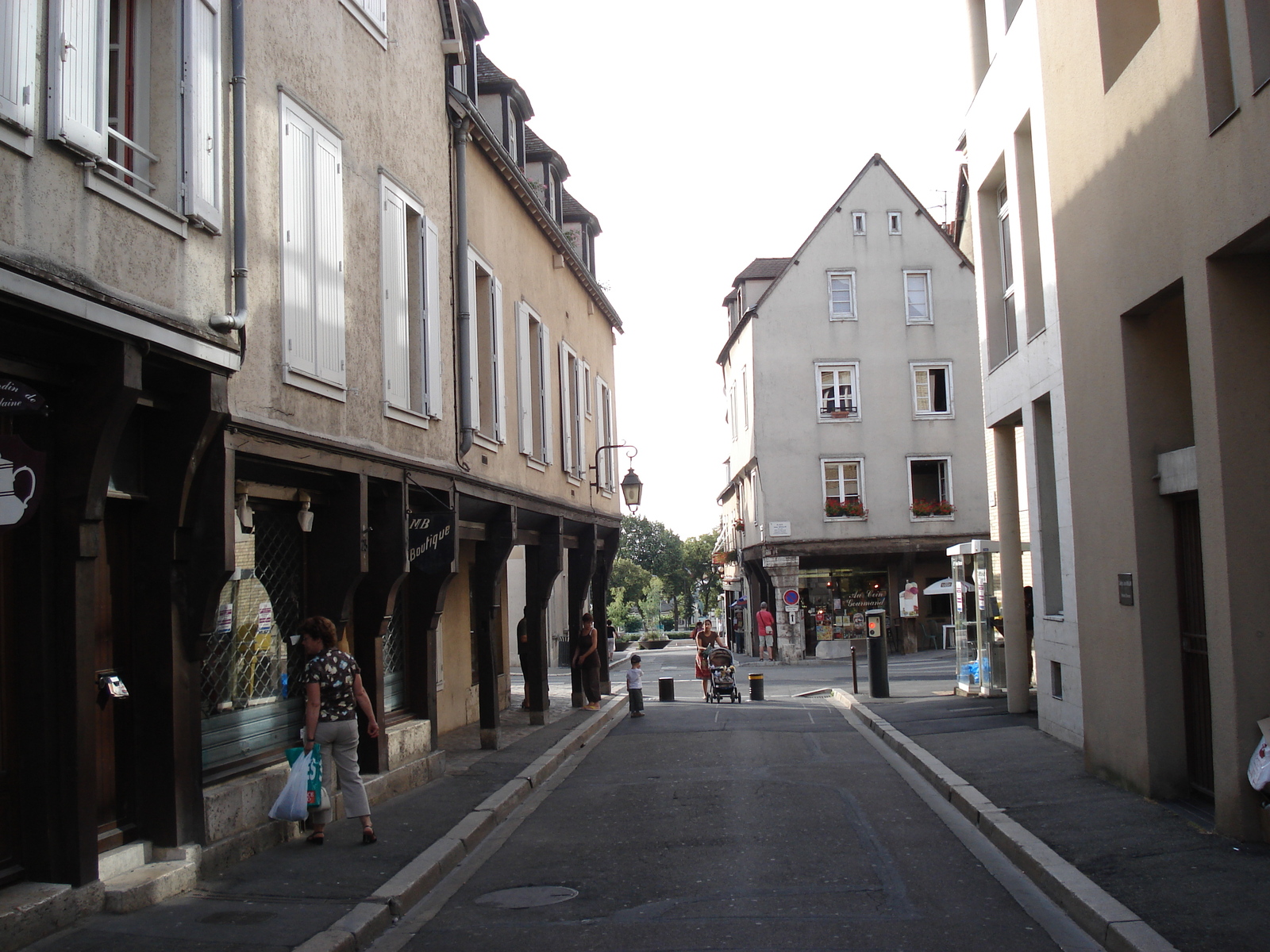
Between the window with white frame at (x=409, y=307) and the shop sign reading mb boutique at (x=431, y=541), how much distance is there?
1026 mm

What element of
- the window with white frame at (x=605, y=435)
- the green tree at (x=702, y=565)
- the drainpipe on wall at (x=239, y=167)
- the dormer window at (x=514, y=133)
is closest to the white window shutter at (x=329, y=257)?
the drainpipe on wall at (x=239, y=167)

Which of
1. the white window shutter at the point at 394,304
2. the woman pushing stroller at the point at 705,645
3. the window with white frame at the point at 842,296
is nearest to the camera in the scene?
the white window shutter at the point at 394,304

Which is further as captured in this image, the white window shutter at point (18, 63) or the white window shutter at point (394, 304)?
the white window shutter at point (394, 304)

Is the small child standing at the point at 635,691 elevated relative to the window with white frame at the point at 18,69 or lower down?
lower down

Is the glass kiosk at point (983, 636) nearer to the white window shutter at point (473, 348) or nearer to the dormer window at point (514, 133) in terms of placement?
the white window shutter at point (473, 348)

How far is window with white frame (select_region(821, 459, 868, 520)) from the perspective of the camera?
38562 mm

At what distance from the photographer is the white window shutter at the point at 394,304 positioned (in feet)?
37.5

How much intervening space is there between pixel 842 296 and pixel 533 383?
23.4m

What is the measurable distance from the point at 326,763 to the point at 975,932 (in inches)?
230

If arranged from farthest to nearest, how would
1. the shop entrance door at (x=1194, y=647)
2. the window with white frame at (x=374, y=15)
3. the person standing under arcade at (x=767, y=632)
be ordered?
the person standing under arcade at (x=767, y=632)
the window with white frame at (x=374, y=15)
the shop entrance door at (x=1194, y=647)

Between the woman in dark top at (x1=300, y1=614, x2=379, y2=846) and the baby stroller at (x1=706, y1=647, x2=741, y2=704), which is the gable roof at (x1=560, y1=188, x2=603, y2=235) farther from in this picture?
the woman in dark top at (x1=300, y1=614, x2=379, y2=846)

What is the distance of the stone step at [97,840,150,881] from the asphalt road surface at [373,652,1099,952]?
5.60 ft

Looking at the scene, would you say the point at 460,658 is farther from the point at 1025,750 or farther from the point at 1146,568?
the point at 1146,568

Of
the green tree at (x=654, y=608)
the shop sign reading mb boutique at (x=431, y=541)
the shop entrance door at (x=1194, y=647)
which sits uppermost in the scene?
the shop sign reading mb boutique at (x=431, y=541)
